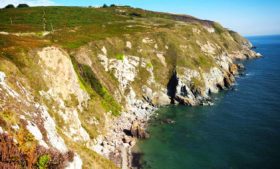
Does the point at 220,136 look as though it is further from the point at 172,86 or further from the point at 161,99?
the point at 172,86

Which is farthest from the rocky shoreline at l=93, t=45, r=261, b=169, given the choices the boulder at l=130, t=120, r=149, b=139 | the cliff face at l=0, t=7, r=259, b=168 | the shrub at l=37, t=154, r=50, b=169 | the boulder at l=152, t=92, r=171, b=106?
the shrub at l=37, t=154, r=50, b=169

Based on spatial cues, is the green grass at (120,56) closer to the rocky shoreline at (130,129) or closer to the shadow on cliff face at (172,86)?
the rocky shoreline at (130,129)

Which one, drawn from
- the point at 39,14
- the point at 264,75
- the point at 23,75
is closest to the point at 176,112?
the point at 23,75

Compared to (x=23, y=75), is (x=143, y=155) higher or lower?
lower

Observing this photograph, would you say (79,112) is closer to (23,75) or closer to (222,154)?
(23,75)

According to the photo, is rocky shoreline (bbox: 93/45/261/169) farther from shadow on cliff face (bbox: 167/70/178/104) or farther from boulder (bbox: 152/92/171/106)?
boulder (bbox: 152/92/171/106)

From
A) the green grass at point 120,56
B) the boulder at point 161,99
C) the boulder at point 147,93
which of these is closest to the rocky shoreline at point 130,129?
the boulder at point 147,93
